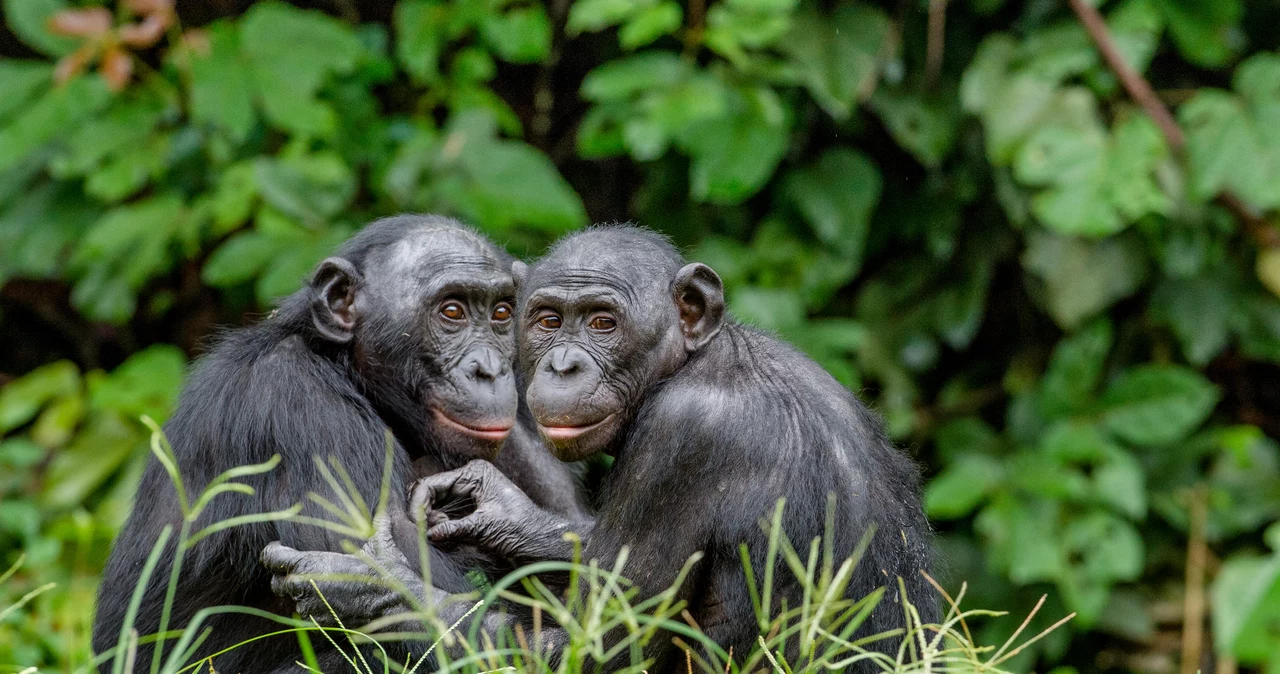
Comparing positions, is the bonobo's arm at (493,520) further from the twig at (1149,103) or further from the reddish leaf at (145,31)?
the twig at (1149,103)

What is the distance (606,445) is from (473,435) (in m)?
0.48

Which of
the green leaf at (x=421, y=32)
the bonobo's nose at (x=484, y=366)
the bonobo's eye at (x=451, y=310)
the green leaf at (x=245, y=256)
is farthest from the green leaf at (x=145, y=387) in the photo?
the bonobo's nose at (x=484, y=366)

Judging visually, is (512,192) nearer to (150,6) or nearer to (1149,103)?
(150,6)

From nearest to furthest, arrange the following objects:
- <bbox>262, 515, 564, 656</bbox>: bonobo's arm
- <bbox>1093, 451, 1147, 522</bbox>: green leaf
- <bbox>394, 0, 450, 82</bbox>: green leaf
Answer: <bbox>262, 515, 564, 656</bbox>: bonobo's arm → <bbox>1093, 451, 1147, 522</bbox>: green leaf → <bbox>394, 0, 450, 82</bbox>: green leaf

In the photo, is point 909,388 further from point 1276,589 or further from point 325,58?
point 325,58

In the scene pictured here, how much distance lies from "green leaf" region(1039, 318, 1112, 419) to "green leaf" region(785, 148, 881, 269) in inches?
45.0

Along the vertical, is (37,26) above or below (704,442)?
above

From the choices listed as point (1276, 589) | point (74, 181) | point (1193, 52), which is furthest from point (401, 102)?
point (1276, 589)

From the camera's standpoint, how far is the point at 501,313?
4.45m

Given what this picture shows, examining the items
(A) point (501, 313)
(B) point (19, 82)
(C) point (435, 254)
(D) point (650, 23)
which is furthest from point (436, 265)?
(B) point (19, 82)

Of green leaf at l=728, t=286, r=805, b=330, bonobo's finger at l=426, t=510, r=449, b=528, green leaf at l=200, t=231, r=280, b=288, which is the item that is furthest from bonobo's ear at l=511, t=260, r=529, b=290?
green leaf at l=200, t=231, r=280, b=288

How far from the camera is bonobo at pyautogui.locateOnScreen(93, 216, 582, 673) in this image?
3.94 meters

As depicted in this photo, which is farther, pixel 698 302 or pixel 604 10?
pixel 604 10

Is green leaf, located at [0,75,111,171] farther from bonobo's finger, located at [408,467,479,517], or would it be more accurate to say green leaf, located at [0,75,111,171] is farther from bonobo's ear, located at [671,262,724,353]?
bonobo's ear, located at [671,262,724,353]
